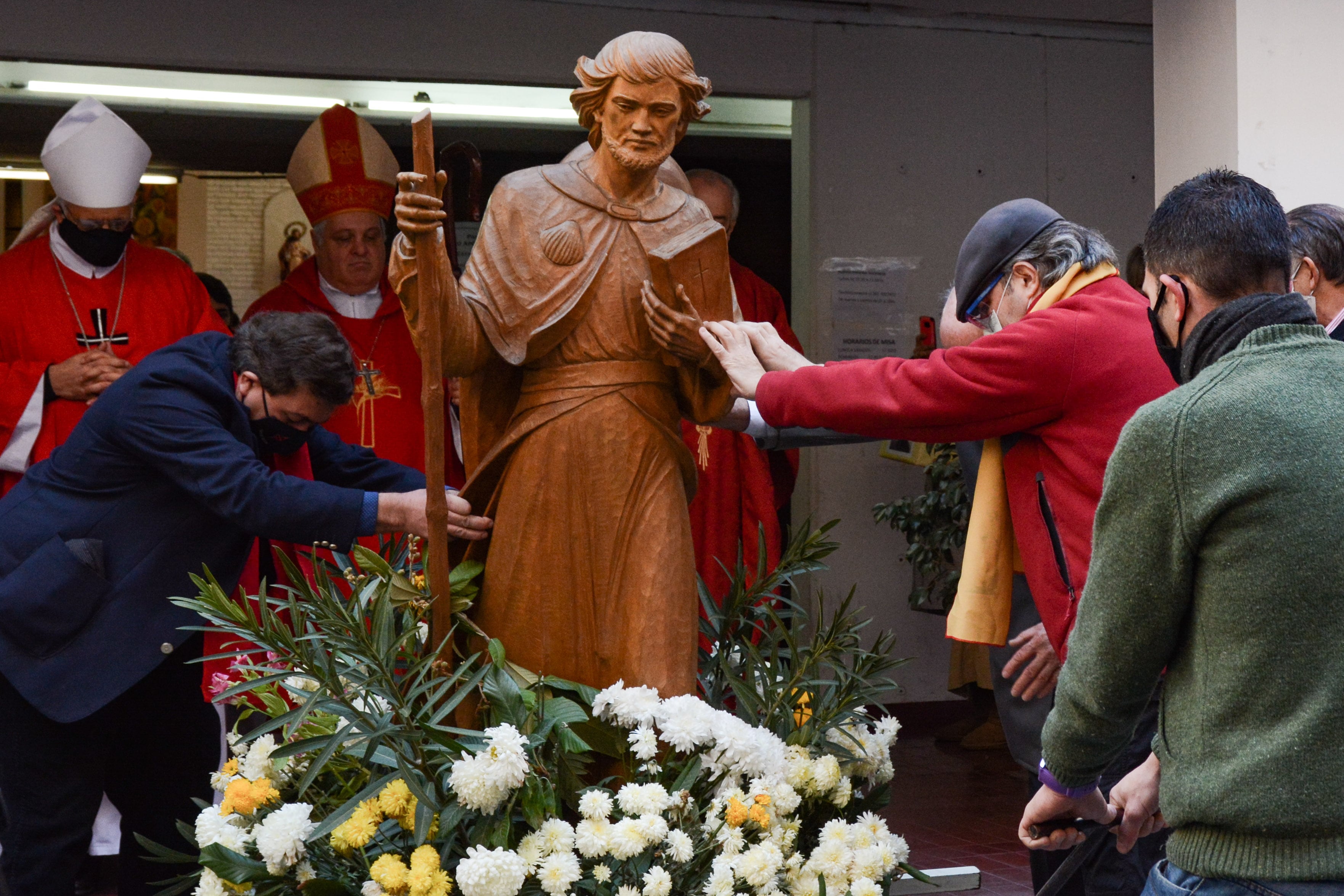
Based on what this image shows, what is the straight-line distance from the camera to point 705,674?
3.17m

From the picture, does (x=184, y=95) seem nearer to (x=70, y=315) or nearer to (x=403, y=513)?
(x=70, y=315)

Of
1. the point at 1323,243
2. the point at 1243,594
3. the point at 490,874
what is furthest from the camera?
the point at 1323,243

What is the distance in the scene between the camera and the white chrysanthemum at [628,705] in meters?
2.48

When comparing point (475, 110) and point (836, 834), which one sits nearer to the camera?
point (836, 834)

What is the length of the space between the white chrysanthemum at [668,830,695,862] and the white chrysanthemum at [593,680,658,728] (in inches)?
7.8

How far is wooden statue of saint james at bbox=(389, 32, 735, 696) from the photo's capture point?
8.56 feet

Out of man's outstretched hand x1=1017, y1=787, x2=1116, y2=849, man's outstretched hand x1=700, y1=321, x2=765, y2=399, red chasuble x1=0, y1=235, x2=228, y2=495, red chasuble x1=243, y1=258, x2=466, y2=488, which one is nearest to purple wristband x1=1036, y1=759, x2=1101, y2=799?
man's outstretched hand x1=1017, y1=787, x2=1116, y2=849

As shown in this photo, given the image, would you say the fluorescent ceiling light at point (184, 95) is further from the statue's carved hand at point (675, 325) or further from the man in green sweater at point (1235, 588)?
the man in green sweater at point (1235, 588)

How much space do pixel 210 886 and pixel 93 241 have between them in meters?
2.69

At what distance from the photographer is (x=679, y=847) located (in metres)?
2.38

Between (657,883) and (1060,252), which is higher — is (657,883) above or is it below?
below

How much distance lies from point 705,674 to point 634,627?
0.59 m

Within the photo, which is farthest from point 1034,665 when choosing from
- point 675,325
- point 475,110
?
point 475,110

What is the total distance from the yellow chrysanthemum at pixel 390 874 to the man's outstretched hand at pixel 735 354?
100 cm
